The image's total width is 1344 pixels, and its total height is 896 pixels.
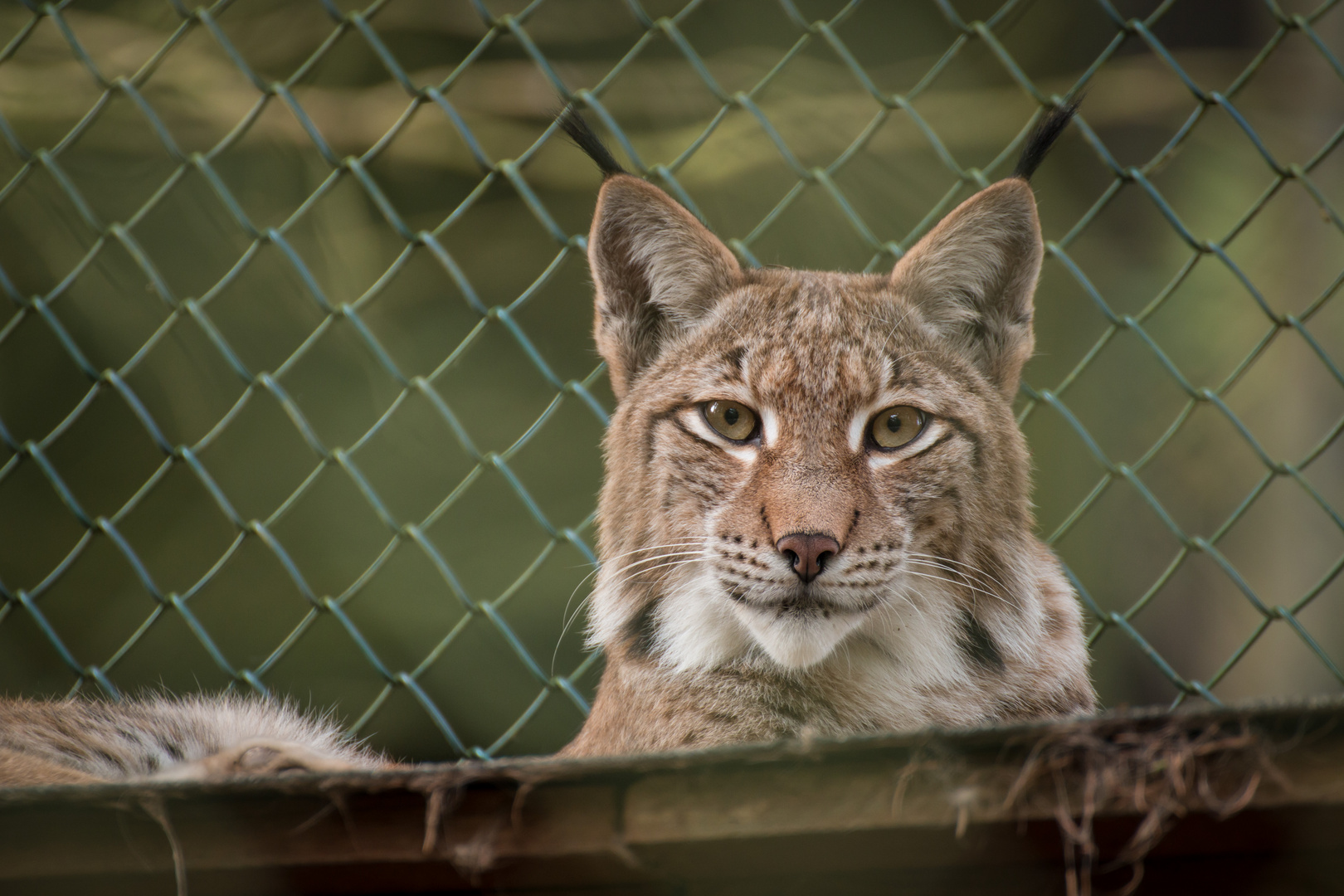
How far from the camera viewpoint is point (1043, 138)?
2301 millimetres

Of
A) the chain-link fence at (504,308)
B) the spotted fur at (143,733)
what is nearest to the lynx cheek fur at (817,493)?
the spotted fur at (143,733)

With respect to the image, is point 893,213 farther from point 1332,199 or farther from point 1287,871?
point 1287,871

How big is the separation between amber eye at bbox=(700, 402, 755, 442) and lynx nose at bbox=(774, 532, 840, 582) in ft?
1.09

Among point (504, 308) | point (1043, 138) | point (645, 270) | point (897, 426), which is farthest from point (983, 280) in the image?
point (504, 308)

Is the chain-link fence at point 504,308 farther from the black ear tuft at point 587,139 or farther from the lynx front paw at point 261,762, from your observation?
the lynx front paw at point 261,762

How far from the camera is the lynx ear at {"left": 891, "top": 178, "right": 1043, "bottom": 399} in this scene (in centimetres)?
235

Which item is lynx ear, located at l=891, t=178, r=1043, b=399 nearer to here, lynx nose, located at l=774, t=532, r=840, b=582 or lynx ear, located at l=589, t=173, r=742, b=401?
lynx ear, located at l=589, t=173, r=742, b=401

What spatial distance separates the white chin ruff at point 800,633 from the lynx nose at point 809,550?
0.08m

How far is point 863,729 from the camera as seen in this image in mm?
2029

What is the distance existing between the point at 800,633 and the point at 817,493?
0.24 m

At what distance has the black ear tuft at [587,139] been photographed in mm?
2383

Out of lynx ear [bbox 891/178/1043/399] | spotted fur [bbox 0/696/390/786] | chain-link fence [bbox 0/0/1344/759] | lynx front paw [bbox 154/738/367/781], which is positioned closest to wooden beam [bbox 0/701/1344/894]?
lynx front paw [bbox 154/738/367/781]

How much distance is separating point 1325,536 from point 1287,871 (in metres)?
3.18

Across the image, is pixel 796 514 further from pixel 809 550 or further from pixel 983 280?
pixel 983 280
